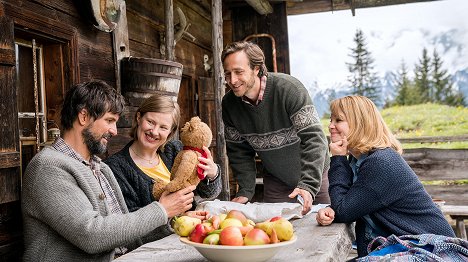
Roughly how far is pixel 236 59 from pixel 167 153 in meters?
0.66

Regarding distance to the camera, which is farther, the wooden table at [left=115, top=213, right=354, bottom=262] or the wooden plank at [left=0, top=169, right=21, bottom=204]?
the wooden plank at [left=0, top=169, right=21, bottom=204]

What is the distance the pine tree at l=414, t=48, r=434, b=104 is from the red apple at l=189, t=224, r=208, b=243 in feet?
135

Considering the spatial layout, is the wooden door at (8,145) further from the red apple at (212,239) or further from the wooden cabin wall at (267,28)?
the wooden cabin wall at (267,28)

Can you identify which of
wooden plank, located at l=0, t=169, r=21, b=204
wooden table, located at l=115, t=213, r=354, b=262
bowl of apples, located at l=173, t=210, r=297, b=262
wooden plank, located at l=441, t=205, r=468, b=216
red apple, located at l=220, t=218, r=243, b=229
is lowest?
wooden plank, located at l=441, t=205, r=468, b=216

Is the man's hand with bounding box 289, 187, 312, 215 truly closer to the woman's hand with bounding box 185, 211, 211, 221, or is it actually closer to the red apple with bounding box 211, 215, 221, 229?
the woman's hand with bounding box 185, 211, 211, 221

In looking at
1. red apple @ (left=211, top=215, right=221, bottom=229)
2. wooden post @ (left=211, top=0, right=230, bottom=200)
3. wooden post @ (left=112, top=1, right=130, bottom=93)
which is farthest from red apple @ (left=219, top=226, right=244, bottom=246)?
wooden post @ (left=211, top=0, right=230, bottom=200)

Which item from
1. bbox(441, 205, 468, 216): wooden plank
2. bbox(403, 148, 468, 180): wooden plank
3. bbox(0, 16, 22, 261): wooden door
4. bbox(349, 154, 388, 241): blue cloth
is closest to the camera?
bbox(349, 154, 388, 241): blue cloth

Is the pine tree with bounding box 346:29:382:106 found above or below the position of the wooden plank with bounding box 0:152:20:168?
above

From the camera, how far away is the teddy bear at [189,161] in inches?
88.3

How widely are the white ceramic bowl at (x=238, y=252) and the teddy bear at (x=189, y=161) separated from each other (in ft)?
1.92

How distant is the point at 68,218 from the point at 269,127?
5.25 feet

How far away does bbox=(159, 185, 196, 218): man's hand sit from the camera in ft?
7.09

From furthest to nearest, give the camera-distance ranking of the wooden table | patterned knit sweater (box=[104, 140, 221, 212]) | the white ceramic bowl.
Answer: patterned knit sweater (box=[104, 140, 221, 212]) < the wooden table < the white ceramic bowl

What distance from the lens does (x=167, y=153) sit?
3.07 metres
